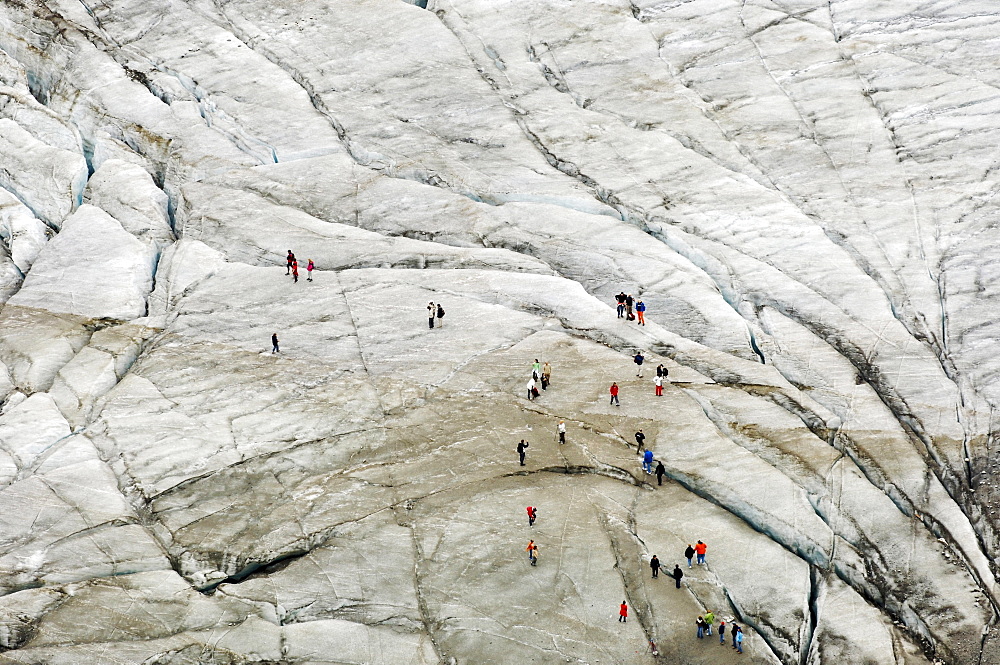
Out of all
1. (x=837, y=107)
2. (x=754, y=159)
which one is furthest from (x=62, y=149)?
(x=837, y=107)

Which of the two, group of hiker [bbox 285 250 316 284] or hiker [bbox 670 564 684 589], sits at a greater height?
group of hiker [bbox 285 250 316 284]

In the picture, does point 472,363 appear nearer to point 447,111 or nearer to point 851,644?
point 851,644

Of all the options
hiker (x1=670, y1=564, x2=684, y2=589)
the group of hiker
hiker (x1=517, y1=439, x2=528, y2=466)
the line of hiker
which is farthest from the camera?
the group of hiker

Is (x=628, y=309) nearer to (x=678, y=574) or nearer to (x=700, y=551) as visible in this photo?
(x=700, y=551)

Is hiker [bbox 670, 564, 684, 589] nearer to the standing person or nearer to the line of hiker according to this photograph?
the standing person

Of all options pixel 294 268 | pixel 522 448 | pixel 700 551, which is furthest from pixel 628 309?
pixel 294 268

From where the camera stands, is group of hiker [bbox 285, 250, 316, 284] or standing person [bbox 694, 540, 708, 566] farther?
group of hiker [bbox 285, 250, 316, 284]

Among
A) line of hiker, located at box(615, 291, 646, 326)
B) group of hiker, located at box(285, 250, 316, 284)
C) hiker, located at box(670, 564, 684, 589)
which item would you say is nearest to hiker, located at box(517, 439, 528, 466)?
hiker, located at box(670, 564, 684, 589)

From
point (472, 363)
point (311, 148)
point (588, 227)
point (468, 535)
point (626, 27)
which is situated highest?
point (626, 27)
